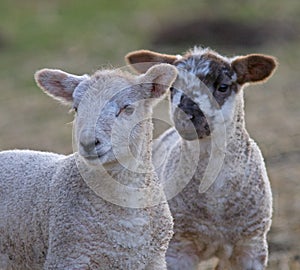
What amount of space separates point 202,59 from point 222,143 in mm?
595

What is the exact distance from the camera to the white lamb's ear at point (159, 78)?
5.92m

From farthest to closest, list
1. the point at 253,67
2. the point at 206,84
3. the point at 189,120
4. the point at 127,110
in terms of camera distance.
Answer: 1. the point at 253,67
2. the point at 206,84
3. the point at 189,120
4. the point at 127,110

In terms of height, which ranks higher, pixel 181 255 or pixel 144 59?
pixel 144 59

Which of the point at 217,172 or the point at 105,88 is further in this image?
the point at 217,172

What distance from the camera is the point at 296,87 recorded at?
51.5ft

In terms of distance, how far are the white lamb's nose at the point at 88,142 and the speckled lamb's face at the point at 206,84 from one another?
4.37 feet

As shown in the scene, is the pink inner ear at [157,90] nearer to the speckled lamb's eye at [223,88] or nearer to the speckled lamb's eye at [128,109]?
the speckled lamb's eye at [128,109]

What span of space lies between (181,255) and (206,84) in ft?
3.89

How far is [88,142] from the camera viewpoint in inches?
212

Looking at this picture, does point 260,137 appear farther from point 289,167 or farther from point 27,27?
point 27,27

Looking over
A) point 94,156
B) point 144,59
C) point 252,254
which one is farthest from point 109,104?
point 252,254

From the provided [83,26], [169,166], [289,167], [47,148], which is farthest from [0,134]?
[83,26]

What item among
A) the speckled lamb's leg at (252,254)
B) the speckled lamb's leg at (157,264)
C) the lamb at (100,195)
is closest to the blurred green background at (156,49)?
the speckled lamb's leg at (252,254)

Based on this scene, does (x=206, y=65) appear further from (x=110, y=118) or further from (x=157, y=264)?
(x=157, y=264)
